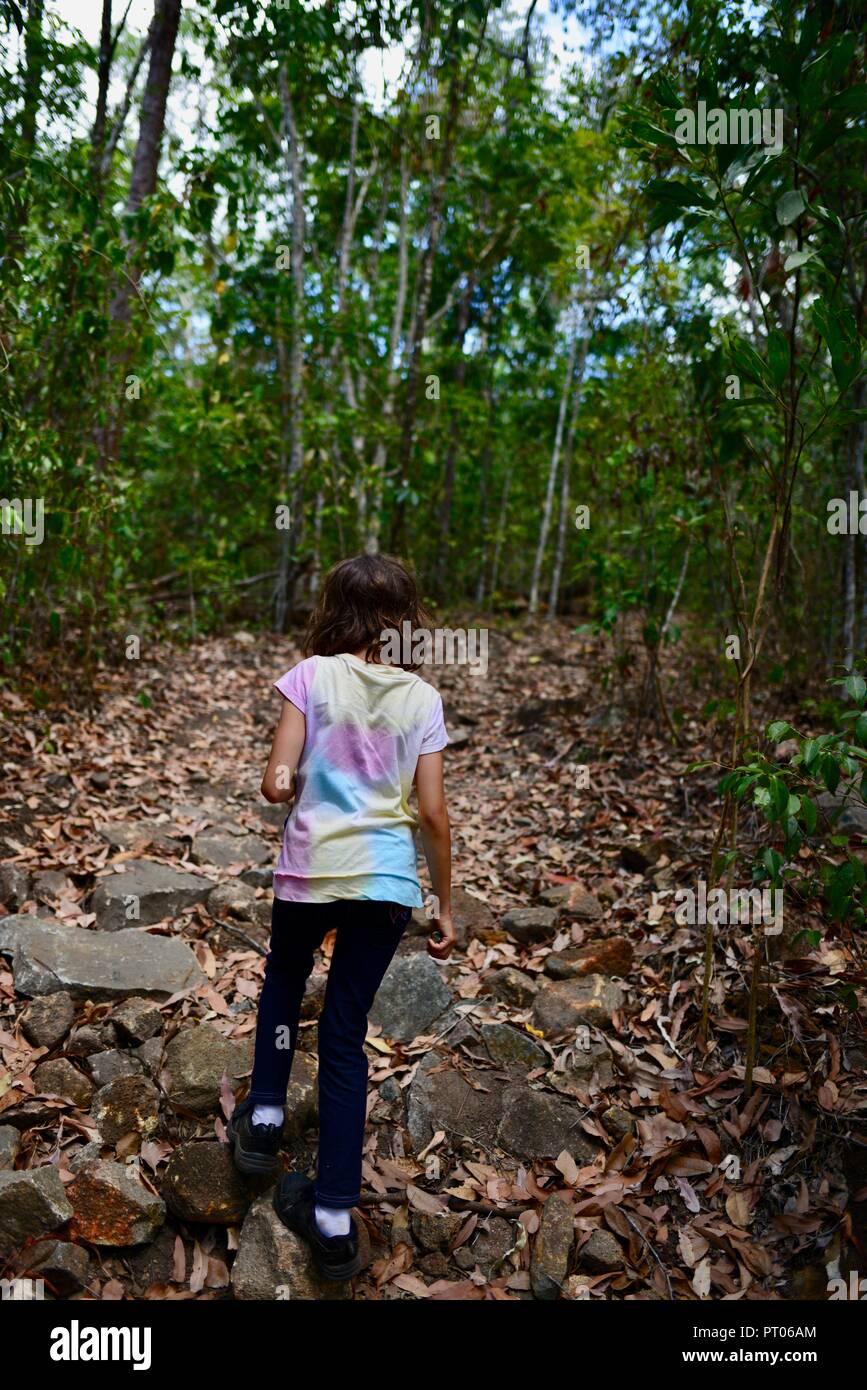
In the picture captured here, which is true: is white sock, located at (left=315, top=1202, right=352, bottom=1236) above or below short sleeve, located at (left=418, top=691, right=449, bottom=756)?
below

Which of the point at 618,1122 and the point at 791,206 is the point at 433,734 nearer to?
the point at 618,1122

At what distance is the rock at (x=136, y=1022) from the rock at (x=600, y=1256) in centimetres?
172

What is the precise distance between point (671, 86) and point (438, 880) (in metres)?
2.51

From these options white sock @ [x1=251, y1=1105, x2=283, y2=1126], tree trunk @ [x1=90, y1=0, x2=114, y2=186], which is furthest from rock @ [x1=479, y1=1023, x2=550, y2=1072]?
tree trunk @ [x1=90, y1=0, x2=114, y2=186]

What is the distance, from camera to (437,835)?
2.59m

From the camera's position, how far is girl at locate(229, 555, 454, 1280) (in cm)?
244

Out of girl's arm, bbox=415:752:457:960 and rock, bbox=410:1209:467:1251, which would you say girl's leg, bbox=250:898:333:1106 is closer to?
girl's arm, bbox=415:752:457:960

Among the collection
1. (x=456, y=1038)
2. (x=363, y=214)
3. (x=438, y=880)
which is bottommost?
(x=456, y=1038)

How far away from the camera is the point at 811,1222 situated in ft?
8.79

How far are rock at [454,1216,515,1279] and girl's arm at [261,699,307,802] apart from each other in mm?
1558

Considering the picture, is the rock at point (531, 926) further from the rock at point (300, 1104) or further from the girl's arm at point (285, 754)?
the girl's arm at point (285, 754)
